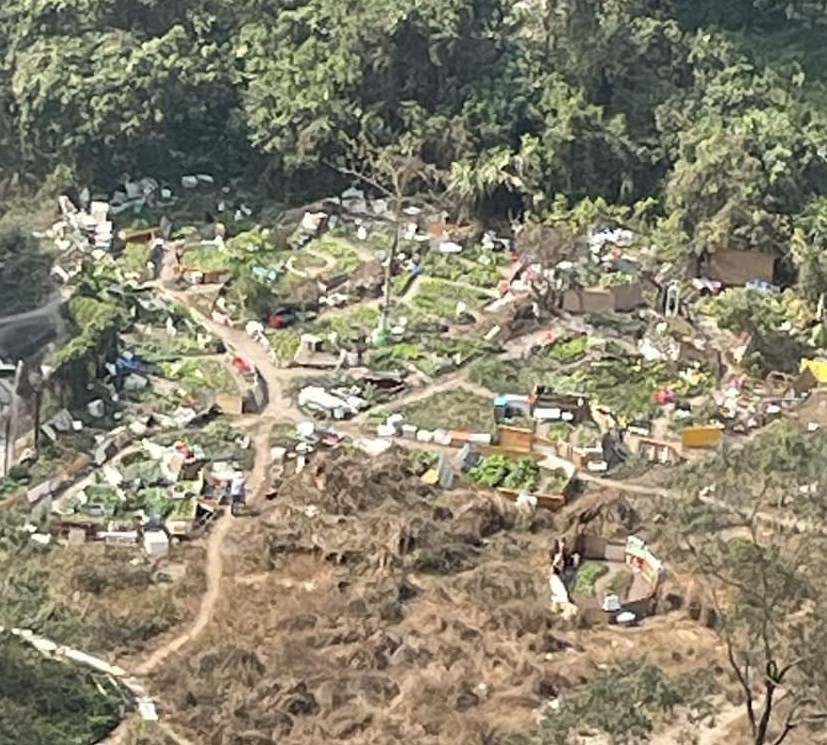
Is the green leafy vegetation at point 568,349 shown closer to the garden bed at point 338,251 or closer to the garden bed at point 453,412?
the garden bed at point 453,412

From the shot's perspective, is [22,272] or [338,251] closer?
[22,272]

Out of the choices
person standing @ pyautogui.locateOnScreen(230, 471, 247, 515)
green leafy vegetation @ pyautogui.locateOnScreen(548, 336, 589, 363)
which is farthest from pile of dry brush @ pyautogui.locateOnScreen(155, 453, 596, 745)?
green leafy vegetation @ pyautogui.locateOnScreen(548, 336, 589, 363)

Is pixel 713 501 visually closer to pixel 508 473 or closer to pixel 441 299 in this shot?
pixel 508 473

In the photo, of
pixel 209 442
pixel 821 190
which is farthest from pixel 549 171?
pixel 209 442

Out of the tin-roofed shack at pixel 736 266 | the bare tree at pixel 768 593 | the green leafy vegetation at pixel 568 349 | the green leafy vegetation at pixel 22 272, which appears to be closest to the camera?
the bare tree at pixel 768 593

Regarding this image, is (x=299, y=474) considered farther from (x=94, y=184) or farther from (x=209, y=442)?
(x=94, y=184)

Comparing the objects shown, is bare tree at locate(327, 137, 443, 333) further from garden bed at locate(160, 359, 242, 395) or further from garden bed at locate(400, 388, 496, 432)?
garden bed at locate(400, 388, 496, 432)

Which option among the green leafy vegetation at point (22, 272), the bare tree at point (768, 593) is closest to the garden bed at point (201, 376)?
the green leafy vegetation at point (22, 272)

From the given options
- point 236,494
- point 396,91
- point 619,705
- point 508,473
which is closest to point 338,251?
point 396,91

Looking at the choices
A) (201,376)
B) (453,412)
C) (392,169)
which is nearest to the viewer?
(453,412)
